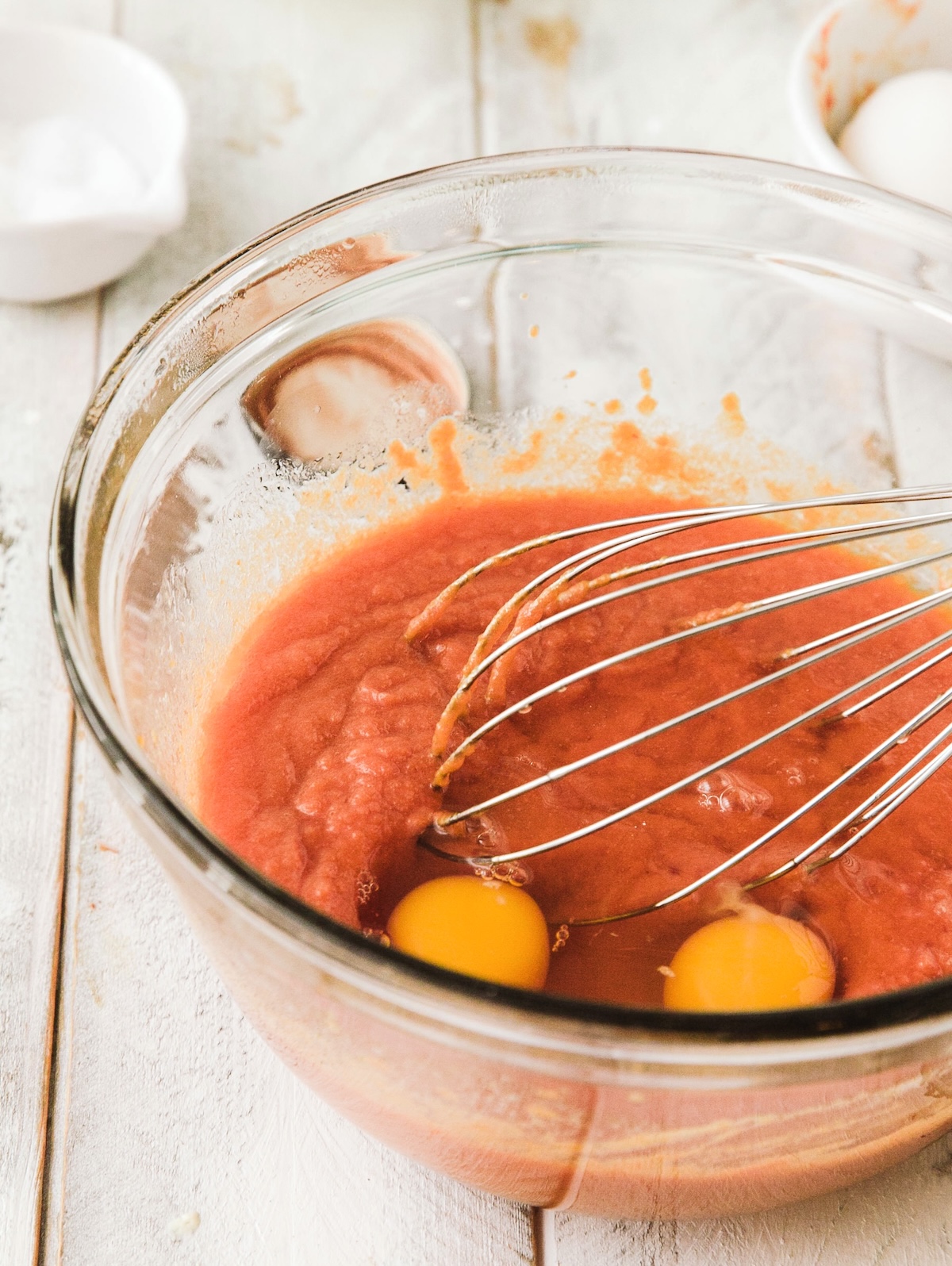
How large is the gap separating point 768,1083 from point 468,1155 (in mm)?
337

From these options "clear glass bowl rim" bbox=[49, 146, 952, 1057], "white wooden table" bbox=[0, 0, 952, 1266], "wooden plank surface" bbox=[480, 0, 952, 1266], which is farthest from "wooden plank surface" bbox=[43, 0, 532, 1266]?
"wooden plank surface" bbox=[480, 0, 952, 1266]

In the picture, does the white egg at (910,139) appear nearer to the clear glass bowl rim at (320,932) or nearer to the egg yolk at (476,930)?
the clear glass bowl rim at (320,932)

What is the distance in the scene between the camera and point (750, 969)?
45.4 inches

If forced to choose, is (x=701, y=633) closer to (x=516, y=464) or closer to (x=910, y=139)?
(x=516, y=464)

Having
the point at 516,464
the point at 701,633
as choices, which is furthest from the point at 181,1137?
the point at 516,464

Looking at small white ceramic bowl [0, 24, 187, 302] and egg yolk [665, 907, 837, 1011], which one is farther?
small white ceramic bowl [0, 24, 187, 302]

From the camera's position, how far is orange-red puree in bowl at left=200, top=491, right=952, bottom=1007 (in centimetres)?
122

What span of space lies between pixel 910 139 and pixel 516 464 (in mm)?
871

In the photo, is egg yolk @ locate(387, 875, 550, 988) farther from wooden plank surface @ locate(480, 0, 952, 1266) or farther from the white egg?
the white egg

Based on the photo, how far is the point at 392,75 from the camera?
227cm

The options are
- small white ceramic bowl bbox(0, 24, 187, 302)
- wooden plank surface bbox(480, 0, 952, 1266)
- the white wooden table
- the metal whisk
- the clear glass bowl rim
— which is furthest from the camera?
wooden plank surface bbox(480, 0, 952, 1266)

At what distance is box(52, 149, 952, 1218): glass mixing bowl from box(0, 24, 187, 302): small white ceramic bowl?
59cm

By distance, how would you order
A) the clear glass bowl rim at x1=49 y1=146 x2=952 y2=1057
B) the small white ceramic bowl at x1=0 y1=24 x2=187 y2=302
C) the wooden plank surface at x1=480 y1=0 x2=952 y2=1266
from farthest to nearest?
the wooden plank surface at x1=480 y1=0 x2=952 y2=1266 → the small white ceramic bowl at x1=0 y1=24 x2=187 y2=302 → the clear glass bowl rim at x1=49 y1=146 x2=952 y2=1057

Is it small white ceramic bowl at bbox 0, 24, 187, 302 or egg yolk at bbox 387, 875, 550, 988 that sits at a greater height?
small white ceramic bowl at bbox 0, 24, 187, 302
